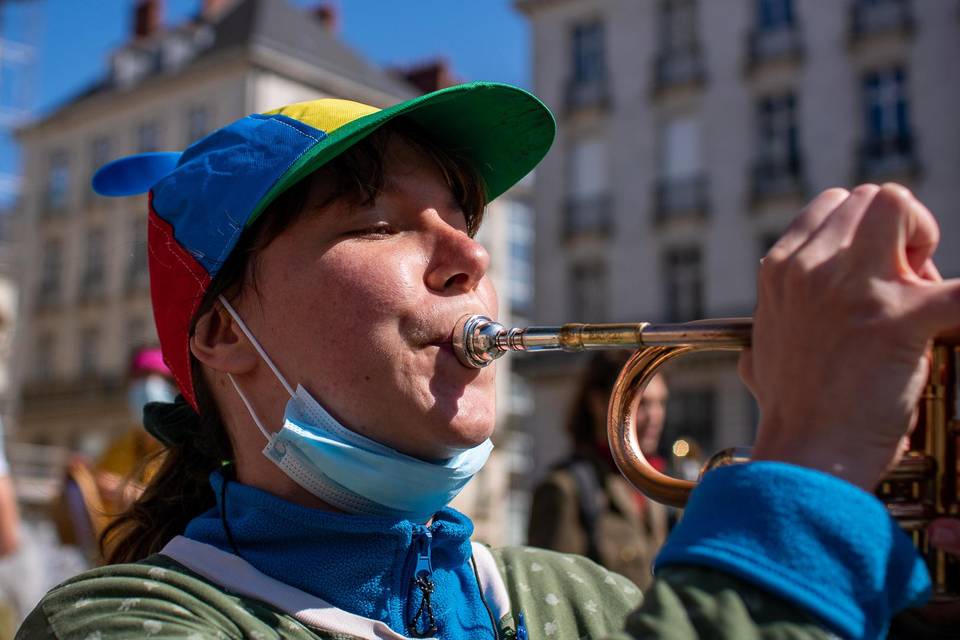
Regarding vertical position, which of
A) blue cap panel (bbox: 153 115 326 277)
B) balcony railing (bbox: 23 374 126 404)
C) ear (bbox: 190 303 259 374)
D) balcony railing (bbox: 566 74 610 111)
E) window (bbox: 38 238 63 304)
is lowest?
balcony railing (bbox: 23 374 126 404)

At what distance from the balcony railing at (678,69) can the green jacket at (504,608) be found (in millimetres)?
24657

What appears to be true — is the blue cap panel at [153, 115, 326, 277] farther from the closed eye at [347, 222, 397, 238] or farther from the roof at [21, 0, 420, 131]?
the roof at [21, 0, 420, 131]

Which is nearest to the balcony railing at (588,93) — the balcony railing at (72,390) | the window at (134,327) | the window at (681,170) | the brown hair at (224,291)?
the window at (681,170)

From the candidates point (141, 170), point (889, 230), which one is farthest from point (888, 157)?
point (889, 230)

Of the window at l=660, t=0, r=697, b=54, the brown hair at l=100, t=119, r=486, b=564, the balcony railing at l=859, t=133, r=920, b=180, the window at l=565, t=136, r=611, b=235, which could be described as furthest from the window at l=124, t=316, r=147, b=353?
the brown hair at l=100, t=119, r=486, b=564

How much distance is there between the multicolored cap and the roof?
91.5 feet

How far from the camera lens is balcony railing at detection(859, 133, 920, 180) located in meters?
22.3

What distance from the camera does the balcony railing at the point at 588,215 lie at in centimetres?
2630

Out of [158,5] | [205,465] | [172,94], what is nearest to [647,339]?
[205,465]

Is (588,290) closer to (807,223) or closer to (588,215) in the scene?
(588,215)

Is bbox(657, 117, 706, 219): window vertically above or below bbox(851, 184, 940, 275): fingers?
above

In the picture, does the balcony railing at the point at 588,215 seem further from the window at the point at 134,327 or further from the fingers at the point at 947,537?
the fingers at the point at 947,537

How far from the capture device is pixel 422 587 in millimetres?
1736

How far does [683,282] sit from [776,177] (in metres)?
3.10
